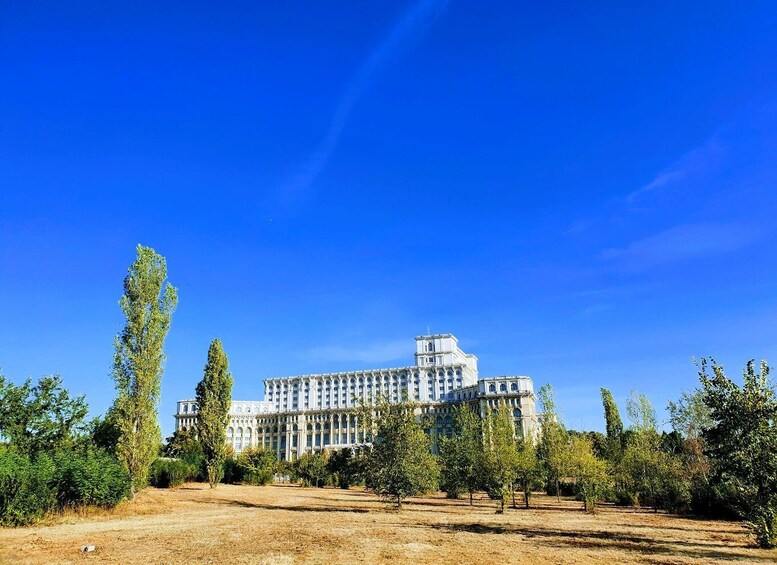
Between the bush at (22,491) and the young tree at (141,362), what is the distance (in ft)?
31.9

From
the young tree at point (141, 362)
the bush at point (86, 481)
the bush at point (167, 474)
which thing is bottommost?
the bush at point (167, 474)

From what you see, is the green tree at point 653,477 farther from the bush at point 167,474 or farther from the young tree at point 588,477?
the bush at point 167,474

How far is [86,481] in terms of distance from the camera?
29562 millimetres

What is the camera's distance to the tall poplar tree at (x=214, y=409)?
61.8m

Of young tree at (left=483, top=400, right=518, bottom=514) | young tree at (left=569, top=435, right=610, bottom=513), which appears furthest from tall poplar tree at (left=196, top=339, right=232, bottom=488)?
young tree at (left=569, top=435, right=610, bottom=513)

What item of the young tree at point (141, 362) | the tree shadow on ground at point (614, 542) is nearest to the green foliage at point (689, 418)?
the tree shadow on ground at point (614, 542)

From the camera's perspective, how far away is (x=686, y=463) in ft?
143

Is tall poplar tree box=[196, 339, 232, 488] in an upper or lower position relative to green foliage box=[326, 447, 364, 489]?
upper

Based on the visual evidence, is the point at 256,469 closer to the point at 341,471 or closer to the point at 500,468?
the point at 341,471

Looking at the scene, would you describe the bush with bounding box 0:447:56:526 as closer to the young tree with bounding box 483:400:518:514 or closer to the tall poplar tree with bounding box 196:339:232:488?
the young tree with bounding box 483:400:518:514

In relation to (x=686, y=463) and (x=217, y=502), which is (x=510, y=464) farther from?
(x=217, y=502)

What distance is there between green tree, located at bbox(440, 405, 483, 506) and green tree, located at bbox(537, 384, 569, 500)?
7.06m

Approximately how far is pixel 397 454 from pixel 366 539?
1467cm

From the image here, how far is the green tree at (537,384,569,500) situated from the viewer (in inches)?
1913
